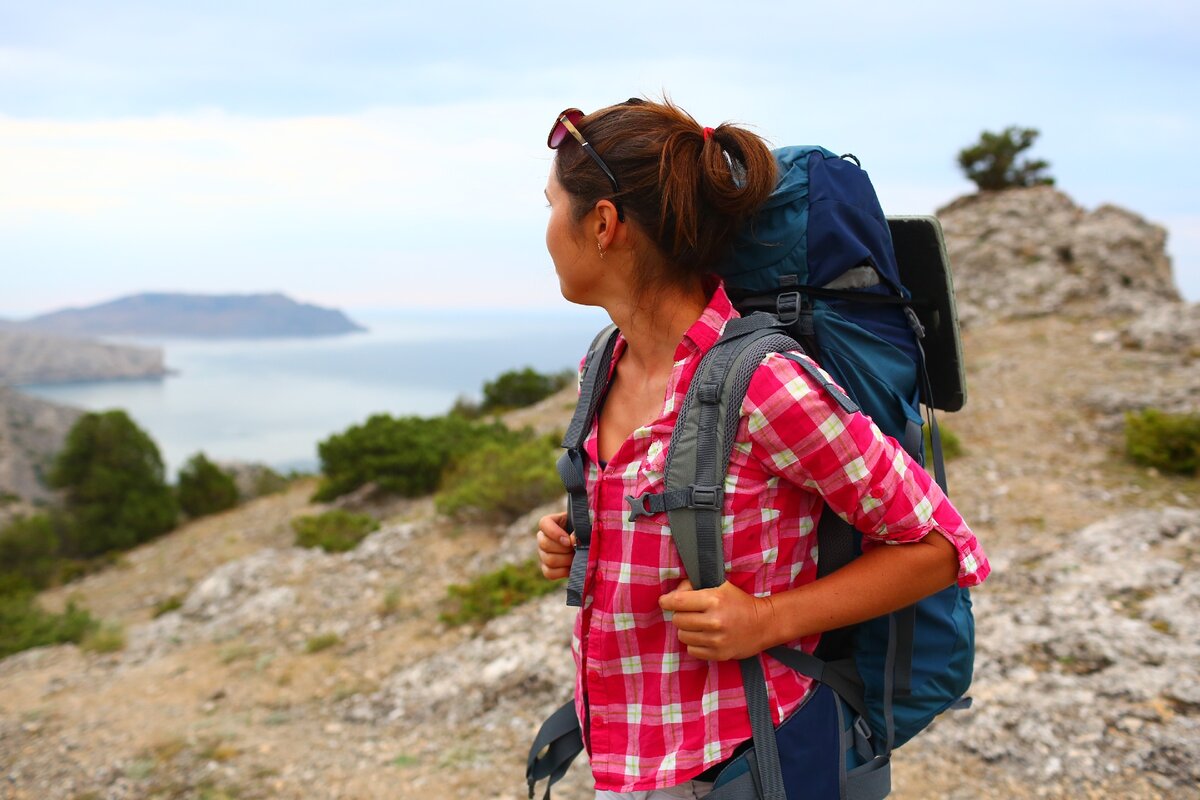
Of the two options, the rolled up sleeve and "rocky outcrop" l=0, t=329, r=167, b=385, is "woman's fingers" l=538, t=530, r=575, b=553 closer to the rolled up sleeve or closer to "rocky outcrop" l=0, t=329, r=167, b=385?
the rolled up sleeve

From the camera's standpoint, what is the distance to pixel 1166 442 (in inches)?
251

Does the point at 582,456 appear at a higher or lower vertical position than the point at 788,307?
lower

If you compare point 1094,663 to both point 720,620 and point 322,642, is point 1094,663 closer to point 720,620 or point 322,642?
point 720,620

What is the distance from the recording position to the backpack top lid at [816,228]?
1313 millimetres

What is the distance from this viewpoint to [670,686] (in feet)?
4.50

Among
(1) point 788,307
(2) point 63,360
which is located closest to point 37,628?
(1) point 788,307

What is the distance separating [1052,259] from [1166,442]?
832 centimetres

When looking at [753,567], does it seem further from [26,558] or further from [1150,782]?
[26,558]

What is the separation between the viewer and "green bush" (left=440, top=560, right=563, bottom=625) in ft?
18.5

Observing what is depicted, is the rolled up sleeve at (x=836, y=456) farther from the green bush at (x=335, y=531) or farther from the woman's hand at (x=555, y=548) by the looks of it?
the green bush at (x=335, y=531)

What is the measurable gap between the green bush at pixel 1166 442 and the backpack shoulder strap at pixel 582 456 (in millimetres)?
6478

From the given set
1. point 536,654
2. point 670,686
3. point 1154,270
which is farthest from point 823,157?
point 1154,270

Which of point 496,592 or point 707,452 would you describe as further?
point 496,592

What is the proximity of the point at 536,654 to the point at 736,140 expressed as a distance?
395 centimetres
